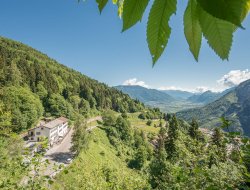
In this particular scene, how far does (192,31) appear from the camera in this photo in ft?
1.64

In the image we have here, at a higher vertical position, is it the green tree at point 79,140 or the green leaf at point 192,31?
the green leaf at point 192,31

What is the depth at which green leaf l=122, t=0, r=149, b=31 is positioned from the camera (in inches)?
18.0

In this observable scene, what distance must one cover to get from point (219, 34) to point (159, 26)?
0.40 feet

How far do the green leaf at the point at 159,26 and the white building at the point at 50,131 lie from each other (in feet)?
209

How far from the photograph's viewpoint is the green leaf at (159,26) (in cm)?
45

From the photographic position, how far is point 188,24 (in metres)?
0.50

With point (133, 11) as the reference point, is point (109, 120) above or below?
below

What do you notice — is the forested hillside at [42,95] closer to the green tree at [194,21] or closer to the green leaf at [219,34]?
the green tree at [194,21]

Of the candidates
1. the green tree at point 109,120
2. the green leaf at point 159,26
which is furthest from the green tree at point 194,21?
the green tree at point 109,120

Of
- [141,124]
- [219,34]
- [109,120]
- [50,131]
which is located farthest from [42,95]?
[219,34]

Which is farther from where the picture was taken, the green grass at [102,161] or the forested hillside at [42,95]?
the forested hillside at [42,95]

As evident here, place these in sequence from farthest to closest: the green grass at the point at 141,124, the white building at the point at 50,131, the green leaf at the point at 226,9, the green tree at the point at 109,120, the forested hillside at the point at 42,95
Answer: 1. the green grass at the point at 141,124
2. the green tree at the point at 109,120
3. the forested hillside at the point at 42,95
4. the white building at the point at 50,131
5. the green leaf at the point at 226,9

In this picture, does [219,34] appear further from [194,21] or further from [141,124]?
[141,124]

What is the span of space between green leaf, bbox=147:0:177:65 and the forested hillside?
181 ft
